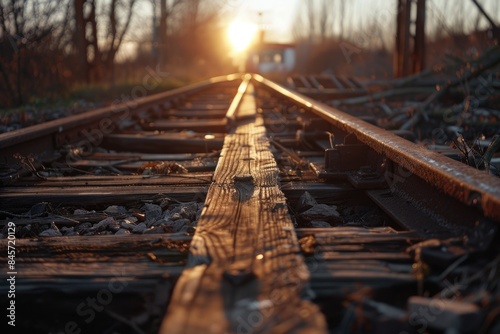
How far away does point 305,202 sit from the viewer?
250 cm

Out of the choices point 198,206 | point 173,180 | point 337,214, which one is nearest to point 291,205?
point 337,214

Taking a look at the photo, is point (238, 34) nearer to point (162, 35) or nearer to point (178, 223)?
point (162, 35)

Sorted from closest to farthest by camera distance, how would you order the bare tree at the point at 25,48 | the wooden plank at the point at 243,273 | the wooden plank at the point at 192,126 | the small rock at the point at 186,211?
1. the wooden plank at the point at 243,273
2. the small rock at the point at 186,211
3. the wooden plank at the point at 192,126
4. the bare tree at the point at 25,48

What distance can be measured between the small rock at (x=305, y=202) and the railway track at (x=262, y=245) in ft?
0.04

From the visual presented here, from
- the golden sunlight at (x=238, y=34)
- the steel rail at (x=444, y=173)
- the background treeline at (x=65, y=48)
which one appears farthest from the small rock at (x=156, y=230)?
the golden sunlight at (x=238, y=34)

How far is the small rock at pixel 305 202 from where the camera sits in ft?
8.14

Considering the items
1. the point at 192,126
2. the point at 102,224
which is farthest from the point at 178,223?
the point at 192,126

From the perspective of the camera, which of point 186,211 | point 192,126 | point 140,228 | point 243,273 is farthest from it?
point 192,126

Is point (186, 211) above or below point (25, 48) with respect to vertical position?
below

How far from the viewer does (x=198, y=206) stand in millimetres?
2498

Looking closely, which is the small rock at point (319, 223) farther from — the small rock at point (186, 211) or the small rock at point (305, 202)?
the small rock at point (186, 211)

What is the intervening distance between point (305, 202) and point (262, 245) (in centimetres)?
82

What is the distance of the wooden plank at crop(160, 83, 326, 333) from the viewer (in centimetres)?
122

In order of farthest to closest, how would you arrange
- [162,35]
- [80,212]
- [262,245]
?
[162,35]
[80,212]
[262,245]
